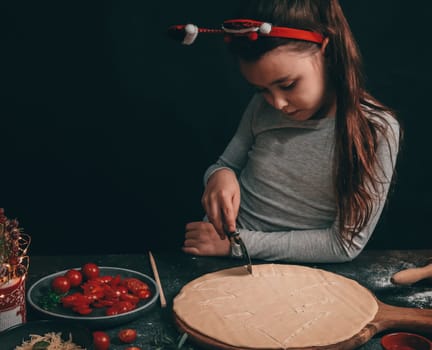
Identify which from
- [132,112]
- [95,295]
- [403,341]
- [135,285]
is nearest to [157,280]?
[135,285]

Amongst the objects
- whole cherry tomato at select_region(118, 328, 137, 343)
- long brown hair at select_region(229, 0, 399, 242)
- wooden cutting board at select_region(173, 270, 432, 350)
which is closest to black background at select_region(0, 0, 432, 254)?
long brown hair at select_region(229, 0, 399, 242)

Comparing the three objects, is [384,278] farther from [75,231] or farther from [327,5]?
[75,231]

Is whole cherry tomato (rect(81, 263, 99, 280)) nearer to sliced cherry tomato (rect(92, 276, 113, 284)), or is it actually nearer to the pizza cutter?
sliced cherry tomato (rect(92, 276, 113, 284))

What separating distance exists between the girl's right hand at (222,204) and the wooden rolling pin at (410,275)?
0.47 metres

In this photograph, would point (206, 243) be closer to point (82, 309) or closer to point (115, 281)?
point (115, 281)

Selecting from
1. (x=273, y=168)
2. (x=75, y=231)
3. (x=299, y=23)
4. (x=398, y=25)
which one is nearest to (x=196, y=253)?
(x=273, y=168)

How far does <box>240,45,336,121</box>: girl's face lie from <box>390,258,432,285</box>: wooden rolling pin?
1.83 ft

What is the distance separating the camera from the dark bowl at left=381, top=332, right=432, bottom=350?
4.45ft

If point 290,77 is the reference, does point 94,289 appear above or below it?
below

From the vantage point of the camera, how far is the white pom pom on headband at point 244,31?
1.69m

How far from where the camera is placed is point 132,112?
8.40ft

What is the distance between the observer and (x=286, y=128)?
6.89ft

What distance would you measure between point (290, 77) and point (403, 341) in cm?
79

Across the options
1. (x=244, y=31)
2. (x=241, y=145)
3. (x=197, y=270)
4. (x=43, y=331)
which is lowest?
(x=197, y=270)
